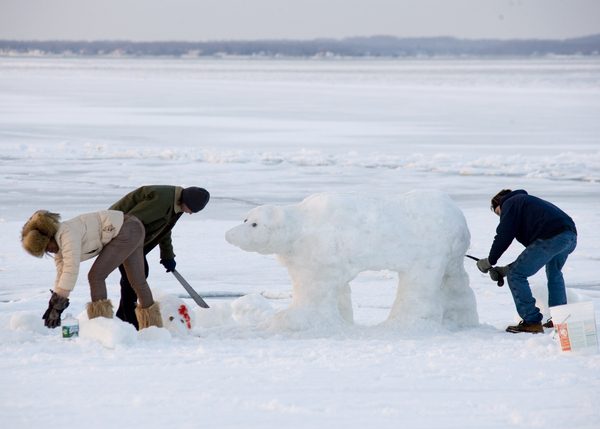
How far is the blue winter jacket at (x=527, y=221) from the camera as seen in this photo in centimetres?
498

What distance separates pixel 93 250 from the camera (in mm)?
4621

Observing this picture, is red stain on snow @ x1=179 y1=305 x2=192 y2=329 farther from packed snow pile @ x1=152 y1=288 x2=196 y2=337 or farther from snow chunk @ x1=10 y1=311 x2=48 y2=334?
snow chunk @ x1=10 y1=311 x2=48 y2=334

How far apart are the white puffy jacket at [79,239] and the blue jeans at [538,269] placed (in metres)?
2.97

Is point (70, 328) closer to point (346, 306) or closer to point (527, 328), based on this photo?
point (346, 306)

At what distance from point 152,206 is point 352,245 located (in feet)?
5.11

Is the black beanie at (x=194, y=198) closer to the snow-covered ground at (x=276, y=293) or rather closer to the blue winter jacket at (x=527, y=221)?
the snow-covered ground at (x=276, y=293)

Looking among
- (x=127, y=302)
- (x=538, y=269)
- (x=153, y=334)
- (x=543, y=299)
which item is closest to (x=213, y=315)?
(x=127, y=302)

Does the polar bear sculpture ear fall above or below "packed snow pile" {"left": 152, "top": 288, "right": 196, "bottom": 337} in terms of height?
above

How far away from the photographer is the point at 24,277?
7266 millimetres

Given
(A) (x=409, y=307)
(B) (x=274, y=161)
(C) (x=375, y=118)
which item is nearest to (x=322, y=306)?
(A) (x=409, y=307)

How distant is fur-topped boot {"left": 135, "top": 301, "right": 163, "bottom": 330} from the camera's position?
16.3ft

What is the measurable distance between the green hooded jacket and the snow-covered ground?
882 mm

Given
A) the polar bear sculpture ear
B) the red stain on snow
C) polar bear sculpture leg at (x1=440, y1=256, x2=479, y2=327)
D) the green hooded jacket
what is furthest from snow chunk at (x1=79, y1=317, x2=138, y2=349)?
polar bear sculpture leg at (x1=440, y1=256, x2=479, y2=327)

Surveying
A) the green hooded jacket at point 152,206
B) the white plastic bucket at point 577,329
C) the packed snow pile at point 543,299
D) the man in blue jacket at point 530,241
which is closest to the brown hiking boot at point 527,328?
the man in blue jacket at point 530,241
